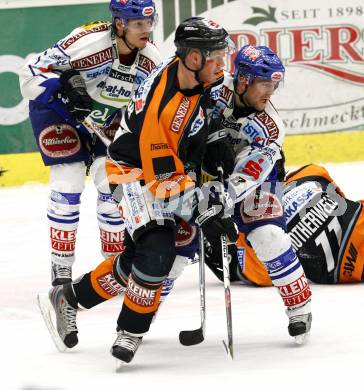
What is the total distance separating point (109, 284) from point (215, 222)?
46 cm

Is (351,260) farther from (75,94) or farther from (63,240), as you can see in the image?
(75,94)

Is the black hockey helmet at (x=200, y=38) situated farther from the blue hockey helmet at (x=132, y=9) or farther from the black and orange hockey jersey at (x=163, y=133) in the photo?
the blue hockey helmet at (x=132, y=9)

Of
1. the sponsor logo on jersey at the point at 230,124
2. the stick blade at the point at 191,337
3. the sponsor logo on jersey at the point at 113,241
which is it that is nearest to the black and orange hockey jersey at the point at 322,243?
the sponsor logo on jersey at the point at 113,241

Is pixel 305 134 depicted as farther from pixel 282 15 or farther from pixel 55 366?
pixel 55 366

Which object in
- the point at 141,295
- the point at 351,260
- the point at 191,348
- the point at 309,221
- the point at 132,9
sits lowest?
the point at 351,260

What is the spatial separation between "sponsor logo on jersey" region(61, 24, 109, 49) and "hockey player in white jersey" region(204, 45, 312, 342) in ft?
3.06

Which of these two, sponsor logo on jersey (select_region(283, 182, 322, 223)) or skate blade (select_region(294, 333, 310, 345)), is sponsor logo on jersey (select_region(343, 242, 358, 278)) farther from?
skate blade (select_region(294, 333, 310, 345))

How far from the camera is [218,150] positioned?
3.76 m

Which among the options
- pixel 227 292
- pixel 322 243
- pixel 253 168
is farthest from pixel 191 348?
pixel 322 243

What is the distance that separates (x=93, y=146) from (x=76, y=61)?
1.21 ft

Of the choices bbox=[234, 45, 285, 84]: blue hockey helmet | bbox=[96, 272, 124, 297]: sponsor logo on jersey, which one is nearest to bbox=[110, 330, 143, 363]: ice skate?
bbox=[96, 272, 124, 297]: sponsor logo on jersey

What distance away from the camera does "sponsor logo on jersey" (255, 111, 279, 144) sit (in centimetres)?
388

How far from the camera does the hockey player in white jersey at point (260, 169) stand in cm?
380

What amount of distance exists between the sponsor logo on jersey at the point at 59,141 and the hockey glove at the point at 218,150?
1081mm
